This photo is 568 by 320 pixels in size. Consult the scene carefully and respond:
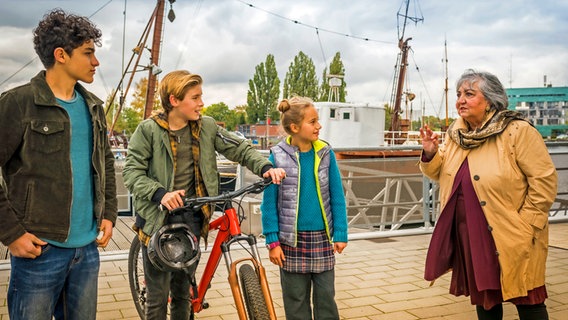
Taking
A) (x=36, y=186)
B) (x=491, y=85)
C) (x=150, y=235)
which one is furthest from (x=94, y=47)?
(x=491, y=85)

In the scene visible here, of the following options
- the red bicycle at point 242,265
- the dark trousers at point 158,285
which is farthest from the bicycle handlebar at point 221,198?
the dark trousers at point 158,285

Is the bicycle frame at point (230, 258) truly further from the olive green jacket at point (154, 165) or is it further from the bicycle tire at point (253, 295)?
the olive green jacket at point (154, 165)

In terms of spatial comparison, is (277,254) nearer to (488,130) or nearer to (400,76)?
(488,130)

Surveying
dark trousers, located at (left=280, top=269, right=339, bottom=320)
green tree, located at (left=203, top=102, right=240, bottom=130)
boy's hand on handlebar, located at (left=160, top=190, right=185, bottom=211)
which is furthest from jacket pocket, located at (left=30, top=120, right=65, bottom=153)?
green tree, located at (left=203, top=102, right=240, bottom=130)

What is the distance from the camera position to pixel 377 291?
495 cm

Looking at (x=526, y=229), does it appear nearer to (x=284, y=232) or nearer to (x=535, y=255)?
(x=535, y=255)

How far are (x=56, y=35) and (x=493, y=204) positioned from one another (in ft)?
7.73

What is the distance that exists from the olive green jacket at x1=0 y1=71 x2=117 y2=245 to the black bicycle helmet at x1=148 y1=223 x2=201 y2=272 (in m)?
0.64

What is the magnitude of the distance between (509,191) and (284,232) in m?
1.25

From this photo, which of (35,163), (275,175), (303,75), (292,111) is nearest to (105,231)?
(35,163)

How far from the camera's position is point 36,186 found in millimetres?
2236

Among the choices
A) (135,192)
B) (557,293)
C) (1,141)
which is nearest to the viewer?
(1,141)

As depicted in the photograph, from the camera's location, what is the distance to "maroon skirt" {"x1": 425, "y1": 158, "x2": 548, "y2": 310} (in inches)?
126

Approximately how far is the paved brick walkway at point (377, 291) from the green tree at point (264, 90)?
65.3 meters
